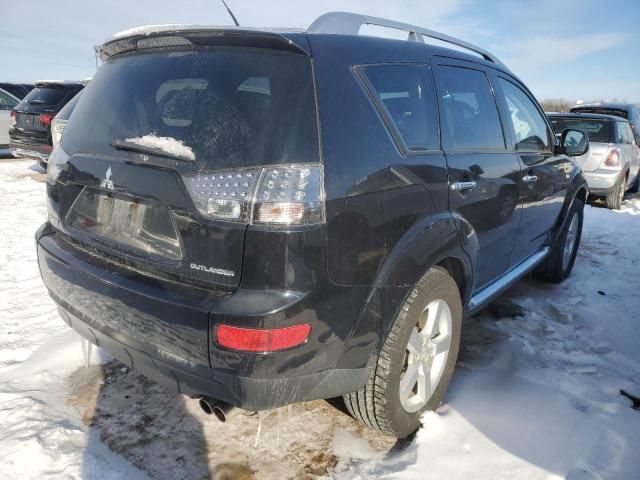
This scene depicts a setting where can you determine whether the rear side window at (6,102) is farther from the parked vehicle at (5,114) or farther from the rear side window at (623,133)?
the rear side window at (623,133)

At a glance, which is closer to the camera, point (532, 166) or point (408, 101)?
point (408, 101)

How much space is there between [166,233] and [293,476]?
117cm

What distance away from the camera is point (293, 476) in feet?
6.72

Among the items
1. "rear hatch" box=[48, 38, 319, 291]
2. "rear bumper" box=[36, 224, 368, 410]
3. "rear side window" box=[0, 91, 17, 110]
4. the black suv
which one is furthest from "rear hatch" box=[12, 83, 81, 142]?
"rear bumper" box=[36, 224, 368, 410]

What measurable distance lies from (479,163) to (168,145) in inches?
64.4

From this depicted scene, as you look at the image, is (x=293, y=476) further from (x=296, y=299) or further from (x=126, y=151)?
(x=126, y=151)

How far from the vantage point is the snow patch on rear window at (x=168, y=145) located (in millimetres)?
1682

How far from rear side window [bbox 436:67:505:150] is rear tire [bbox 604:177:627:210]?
632 cm

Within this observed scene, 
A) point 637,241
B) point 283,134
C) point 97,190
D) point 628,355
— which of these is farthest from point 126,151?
point 637,241

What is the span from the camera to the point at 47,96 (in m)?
9.04

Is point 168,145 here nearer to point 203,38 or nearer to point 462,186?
point 203,38

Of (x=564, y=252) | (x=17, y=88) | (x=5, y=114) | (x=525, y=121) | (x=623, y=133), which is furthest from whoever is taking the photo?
(x=17, y=88)

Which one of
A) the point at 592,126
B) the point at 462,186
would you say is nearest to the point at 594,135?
the point at 592,126

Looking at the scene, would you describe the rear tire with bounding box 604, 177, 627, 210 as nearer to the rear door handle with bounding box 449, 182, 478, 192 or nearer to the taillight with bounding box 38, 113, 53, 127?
the rear door handle with bounding box 449, 182, 478, 192
